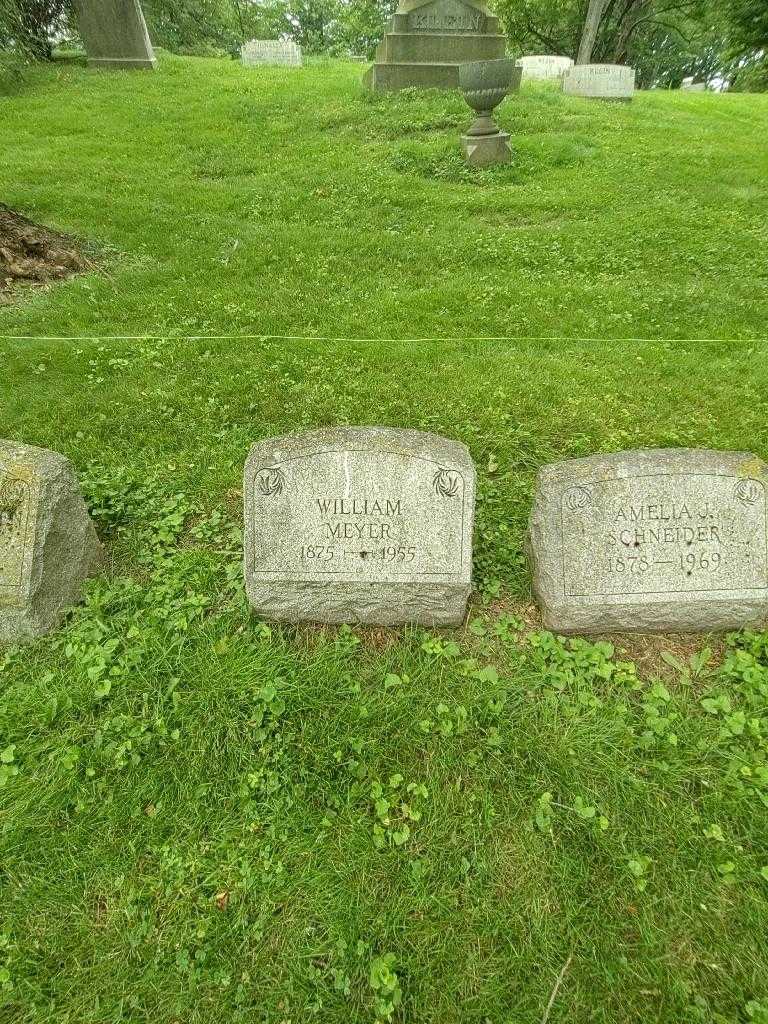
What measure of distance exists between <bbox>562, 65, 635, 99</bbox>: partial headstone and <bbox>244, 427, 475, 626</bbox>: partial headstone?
14.9 m

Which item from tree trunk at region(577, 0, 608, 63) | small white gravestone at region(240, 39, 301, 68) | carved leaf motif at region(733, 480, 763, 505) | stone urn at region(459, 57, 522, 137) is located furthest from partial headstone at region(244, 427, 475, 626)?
tree trunk at region(577, 0, 608, 63)

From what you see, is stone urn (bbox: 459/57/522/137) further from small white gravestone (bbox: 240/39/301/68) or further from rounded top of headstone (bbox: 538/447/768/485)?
small white gravestone (bbox: 240/39/301/68)

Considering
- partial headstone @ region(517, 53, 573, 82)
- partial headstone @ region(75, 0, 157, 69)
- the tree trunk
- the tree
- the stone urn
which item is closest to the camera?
the stone urn

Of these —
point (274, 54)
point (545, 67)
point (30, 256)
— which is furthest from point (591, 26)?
point (30, 256)

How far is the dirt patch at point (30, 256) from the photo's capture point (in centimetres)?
614

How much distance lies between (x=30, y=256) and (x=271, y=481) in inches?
214

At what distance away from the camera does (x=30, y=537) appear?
298cm

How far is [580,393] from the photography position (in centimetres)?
486

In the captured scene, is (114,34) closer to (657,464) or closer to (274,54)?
A: (274,54)

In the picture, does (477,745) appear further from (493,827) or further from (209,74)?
(209,74)

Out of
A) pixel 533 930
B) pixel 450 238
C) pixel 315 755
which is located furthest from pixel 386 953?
pixel 450 238

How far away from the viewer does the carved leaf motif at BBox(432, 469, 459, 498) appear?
300cm

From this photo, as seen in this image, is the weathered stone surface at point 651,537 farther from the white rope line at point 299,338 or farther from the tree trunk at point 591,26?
the tree trunk at point 591,26

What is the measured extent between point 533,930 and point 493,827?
0.38m
